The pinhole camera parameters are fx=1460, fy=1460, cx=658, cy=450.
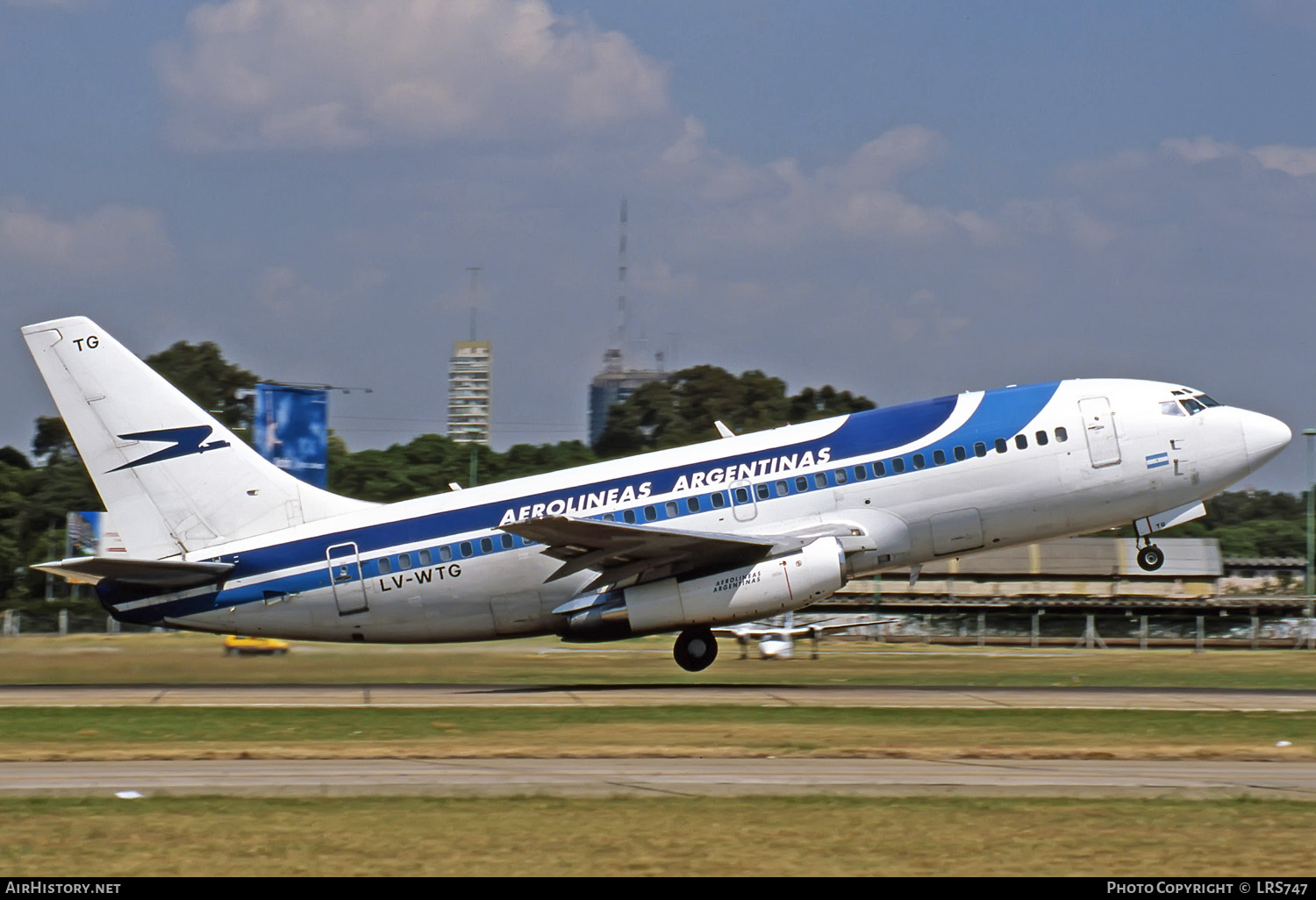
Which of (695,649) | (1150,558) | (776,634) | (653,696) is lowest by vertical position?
(653,696)

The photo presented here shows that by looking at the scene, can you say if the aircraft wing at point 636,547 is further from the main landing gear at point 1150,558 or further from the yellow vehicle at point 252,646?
the yellow vehicle at point 252,646

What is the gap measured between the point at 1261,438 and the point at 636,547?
44.0 feet

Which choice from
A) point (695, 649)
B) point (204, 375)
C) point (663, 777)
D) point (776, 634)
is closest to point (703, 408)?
point (204, 375)

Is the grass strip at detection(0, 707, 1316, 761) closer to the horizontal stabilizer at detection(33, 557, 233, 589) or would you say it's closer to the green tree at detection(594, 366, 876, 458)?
the horizontal stabilizer at detection(33, 557, 233, 589)

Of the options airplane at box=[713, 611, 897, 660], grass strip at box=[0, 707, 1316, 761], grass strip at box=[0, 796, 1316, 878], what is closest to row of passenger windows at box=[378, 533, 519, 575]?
grass strip at box=[0, 707, 1316, 761]

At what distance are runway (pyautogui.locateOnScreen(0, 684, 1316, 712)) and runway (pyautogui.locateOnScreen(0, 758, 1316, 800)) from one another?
7.52 metres

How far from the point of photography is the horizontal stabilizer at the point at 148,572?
29375mm

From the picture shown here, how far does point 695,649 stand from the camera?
32531 mm

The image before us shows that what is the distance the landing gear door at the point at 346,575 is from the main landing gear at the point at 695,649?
279 inches

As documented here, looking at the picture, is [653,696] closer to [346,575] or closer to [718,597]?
[718,597]

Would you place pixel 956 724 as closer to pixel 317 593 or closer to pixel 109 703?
pixel 317 593

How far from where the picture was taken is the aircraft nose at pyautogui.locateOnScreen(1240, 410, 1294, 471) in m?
30.7

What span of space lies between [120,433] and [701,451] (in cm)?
1250
